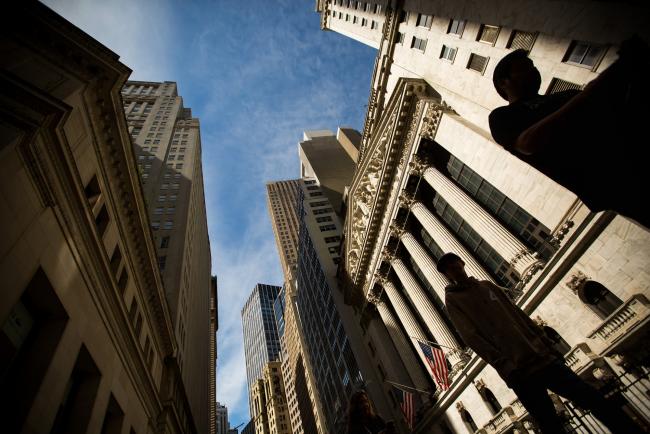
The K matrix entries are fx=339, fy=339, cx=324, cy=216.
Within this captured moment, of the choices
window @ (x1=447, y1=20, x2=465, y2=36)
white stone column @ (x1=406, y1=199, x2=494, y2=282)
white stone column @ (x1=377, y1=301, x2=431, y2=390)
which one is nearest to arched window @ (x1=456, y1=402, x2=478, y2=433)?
white stone column @ (x1=377, y1=301, x2=431, y2=390)

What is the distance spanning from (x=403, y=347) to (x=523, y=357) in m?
32.2

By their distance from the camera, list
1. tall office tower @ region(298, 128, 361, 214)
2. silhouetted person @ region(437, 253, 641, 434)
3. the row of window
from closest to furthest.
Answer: silhouetted person @ region(437, 253, 641, 434) < the row of window < tall office tower @ region(298, 128, 361, 214)

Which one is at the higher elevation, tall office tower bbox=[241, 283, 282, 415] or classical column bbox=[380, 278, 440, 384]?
tall office tower bbox=[241, 283, 282, 415]

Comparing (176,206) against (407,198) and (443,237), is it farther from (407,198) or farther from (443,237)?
(443,237)

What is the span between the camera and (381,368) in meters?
38.8

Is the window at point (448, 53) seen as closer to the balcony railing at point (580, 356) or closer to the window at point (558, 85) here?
the window at point (558, 85)

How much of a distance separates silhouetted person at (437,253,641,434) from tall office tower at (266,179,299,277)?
10514 centimetres

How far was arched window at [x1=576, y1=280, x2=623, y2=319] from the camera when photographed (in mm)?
15289

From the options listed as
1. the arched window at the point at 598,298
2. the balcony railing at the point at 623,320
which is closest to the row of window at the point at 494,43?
the arched window at the point at 598,298

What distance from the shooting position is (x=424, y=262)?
30453 mm

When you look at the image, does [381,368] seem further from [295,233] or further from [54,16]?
[295,233]

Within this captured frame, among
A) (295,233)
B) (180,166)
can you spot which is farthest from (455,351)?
(295,233)

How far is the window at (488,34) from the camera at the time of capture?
21.2 m

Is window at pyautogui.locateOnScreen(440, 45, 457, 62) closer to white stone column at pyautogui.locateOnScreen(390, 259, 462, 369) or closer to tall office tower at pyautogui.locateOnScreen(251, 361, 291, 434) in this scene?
white stone column at pyautogui.locateOnScreen(390, 259, 462, 369)
